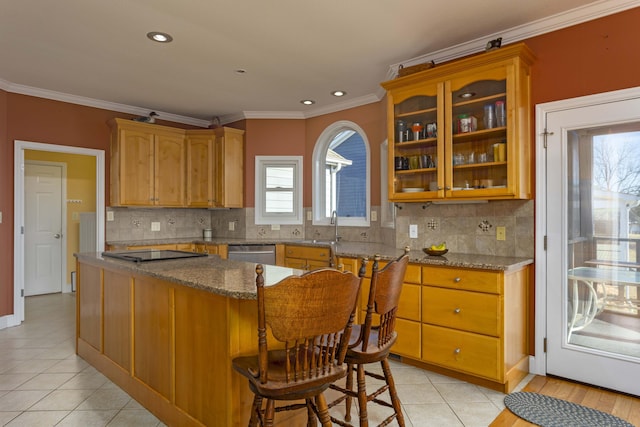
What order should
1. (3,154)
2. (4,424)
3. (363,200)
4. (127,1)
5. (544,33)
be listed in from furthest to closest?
(363,200) < (3,154) < (544,33) < (127,1) < (4,424)

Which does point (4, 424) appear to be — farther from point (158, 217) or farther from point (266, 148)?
point (266, 148)

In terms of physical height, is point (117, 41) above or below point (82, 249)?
→ above

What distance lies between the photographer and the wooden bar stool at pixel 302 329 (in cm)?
139

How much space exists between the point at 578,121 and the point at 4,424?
409 cm

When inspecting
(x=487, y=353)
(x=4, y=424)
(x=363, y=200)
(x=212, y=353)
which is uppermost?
(x=363, y=200)

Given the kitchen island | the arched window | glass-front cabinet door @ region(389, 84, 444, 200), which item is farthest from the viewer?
the arched window

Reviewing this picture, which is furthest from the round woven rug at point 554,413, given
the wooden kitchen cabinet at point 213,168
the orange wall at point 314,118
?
the wooden kitchen cabinet at point 213,168

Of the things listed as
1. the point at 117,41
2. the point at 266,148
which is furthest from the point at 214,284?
the point at 266,148

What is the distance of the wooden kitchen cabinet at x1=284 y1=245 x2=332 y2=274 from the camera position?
14.0 feet

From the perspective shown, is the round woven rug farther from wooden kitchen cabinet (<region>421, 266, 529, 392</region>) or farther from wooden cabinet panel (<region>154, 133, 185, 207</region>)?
wooden cabinet panel (<region>154, 133, 185, 207</region>)

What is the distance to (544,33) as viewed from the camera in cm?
292

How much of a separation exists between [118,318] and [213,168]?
9.75 ft

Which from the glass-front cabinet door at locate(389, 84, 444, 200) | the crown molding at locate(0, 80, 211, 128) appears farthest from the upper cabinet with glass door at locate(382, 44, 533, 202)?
the crown molding at locate(0, 80, 211, 128)

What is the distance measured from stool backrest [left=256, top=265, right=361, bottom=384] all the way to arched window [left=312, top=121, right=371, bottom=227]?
10.6 feet
